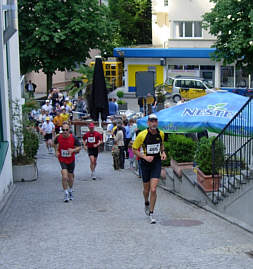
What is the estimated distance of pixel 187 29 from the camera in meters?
49.2

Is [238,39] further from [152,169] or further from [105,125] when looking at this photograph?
[152,169]

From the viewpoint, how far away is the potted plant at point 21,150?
17.1m

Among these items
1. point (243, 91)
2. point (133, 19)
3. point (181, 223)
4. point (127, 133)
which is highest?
point (133, 19)

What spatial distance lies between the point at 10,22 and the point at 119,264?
7929mm

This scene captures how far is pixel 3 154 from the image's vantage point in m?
14.0

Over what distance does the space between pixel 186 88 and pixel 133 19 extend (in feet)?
79.6

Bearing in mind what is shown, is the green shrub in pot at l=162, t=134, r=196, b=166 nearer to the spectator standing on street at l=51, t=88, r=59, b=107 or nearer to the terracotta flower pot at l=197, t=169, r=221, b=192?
the terracotta flower pot at l=197, t=169, r=221, b=192

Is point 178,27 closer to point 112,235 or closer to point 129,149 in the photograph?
point 129,149

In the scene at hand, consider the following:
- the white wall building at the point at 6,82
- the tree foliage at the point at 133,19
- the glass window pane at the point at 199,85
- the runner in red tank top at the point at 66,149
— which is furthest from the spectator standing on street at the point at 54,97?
the tree foliage at the point at 133,19

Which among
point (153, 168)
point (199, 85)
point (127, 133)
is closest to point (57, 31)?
point (199, 85)

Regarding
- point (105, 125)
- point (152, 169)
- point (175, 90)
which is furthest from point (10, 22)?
point (175, 90)

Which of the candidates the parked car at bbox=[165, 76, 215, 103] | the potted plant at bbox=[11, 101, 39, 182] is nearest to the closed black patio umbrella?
the potted plant at bbox=[11, 101, 39, 182]

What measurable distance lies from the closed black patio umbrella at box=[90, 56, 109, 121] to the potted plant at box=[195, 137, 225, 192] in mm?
11490

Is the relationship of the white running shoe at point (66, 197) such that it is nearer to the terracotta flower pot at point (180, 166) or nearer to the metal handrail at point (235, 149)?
the terracotta flower pot at point (180, 166)
